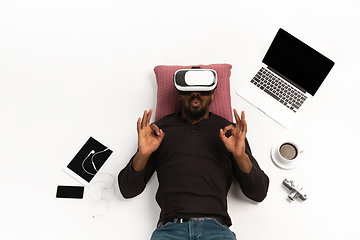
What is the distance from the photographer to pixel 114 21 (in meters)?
2.12

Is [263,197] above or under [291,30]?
under

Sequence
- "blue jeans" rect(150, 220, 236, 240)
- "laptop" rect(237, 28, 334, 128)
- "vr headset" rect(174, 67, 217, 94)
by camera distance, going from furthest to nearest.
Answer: "laptop" rect(237, 28, 334, 128) < "vr headset" rect(174, 67, 217, 94) < "blue jeans" rect(150, 220, 236, 240)

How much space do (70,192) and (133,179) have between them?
1.52 ft

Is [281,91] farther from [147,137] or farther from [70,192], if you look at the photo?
[70,192]

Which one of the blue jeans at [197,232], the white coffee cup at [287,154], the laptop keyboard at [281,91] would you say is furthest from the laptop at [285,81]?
the blue jeans at [197,232]

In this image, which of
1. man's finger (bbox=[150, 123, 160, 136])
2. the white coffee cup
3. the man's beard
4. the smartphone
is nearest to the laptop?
the white coffee cup

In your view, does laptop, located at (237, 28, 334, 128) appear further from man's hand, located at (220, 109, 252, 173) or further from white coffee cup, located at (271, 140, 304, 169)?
man's hand, located at (220, 109, 252, 173)

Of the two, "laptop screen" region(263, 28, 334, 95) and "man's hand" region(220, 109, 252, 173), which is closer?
"man's hand" region(220, 109, 252, 173)

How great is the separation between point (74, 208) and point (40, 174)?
0.31m

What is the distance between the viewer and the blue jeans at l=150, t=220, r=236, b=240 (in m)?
1.37

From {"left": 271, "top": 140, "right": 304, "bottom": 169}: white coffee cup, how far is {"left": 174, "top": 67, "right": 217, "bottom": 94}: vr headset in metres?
0.57

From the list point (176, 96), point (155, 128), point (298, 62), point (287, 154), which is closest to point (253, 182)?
point (287, 154)

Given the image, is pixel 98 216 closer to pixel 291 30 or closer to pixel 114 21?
pixel 114 21

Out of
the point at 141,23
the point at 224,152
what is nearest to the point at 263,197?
the point at 224,152
